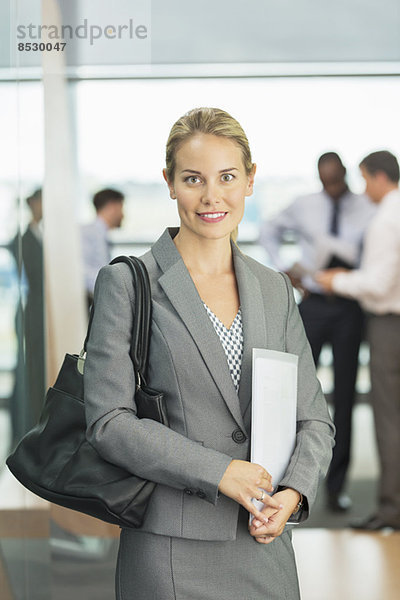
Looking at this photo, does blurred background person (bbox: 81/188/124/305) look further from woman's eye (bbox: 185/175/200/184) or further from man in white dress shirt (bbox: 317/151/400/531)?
woman's eye (bbox: 185/175/200/184)

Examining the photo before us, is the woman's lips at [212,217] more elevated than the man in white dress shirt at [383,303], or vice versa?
the woman's lips at [212,217]

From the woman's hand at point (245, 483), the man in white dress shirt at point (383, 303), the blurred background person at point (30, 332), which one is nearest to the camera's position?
the woman's hand at point (245, 483)

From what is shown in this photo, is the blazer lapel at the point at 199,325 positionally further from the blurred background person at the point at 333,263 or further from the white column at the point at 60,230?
the blurred background person at the point at 333,263

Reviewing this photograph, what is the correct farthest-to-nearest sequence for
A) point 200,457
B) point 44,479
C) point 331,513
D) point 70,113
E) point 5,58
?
point 331,513 < point 70,113 < point 5,58 < point 44,479 < point 200,457

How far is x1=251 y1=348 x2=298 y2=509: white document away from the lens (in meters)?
1.64

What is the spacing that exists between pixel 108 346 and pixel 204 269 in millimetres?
295

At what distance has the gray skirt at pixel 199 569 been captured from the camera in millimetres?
1675

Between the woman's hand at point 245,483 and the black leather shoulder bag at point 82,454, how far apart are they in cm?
16

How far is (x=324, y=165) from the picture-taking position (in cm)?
489

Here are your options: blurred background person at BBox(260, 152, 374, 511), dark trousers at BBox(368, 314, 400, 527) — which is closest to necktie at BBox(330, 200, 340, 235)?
blurred background person at BBox(260, 152, 374, 511)

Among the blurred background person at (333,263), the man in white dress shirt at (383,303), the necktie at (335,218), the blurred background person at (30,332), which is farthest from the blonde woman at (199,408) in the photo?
the necktie at (335,218)

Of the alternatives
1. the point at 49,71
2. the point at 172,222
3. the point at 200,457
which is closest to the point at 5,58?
the point at 49,71

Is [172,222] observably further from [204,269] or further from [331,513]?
[331,513]

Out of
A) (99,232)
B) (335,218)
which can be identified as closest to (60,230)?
(99,232)
